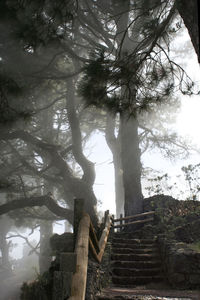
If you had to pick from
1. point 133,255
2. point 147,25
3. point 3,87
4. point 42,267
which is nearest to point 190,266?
point 133,255

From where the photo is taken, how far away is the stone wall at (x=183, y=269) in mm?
6387

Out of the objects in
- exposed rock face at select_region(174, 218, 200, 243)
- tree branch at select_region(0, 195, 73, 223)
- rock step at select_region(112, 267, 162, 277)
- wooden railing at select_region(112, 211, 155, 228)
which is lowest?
rock step at select_region(112, 267, 162, 277)

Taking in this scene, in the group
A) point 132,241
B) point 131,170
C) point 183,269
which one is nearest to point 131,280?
point 183,269

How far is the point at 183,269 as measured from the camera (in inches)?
255

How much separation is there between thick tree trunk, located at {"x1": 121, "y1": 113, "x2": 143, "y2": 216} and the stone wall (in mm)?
6381

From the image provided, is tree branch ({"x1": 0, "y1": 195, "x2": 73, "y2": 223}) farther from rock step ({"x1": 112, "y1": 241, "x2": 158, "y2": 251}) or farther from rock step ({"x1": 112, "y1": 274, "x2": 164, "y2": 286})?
rock step ({"x1": 112, "y1": 274, "x2": 164, "y2": 286})

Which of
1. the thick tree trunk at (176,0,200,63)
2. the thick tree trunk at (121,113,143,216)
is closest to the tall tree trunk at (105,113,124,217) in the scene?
the thick tree trunk at (121,113,143,216)

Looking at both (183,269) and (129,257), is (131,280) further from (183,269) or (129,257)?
(183,269)

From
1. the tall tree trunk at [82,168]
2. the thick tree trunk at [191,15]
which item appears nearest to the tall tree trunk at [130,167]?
the tall tree trunk at [82,168]

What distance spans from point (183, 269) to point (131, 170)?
26.0 feet

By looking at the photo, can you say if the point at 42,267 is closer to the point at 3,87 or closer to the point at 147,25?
the point at 3,87

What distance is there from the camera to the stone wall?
6.39m

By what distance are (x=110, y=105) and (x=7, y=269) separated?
28.2 m

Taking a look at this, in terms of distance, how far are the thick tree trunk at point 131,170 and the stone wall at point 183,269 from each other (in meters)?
6.38
